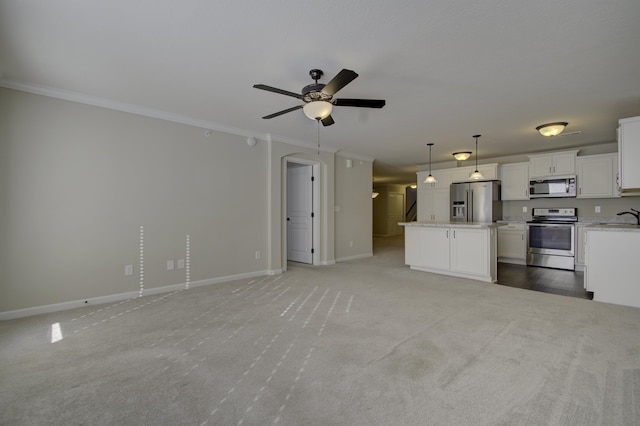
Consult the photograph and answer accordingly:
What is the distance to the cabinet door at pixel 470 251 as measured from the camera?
464 centimetres

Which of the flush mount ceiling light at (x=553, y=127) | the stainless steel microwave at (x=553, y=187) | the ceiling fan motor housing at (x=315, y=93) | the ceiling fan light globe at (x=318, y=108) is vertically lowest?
the stainless steel microwave at (x=553, y=187)

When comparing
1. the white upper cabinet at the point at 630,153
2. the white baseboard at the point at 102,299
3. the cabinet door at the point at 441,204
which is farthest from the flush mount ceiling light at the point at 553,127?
the white baseboard at the point at 102,299

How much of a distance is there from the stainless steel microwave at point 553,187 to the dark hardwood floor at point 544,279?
153 centimetres

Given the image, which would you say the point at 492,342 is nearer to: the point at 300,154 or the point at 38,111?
the point at 300,154

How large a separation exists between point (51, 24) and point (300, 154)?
3.90m

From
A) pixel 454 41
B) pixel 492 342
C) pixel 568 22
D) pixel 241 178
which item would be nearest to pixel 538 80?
pixel 568 22

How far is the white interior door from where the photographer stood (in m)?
6.16

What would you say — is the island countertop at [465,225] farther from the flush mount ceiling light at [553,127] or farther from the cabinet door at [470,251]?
the flush mount ceiling light at [553,127]

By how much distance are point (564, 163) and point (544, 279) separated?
2.60 m

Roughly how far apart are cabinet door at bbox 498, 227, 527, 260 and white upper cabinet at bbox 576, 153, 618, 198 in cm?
132

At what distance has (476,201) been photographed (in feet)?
22.2

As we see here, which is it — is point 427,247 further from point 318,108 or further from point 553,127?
point 318,108

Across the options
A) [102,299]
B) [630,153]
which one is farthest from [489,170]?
[102,299]

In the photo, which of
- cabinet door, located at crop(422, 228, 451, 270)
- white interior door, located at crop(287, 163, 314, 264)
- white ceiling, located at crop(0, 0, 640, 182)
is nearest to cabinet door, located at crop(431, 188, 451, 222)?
cabinet door, located at crop(422, 228, 451, 270)
